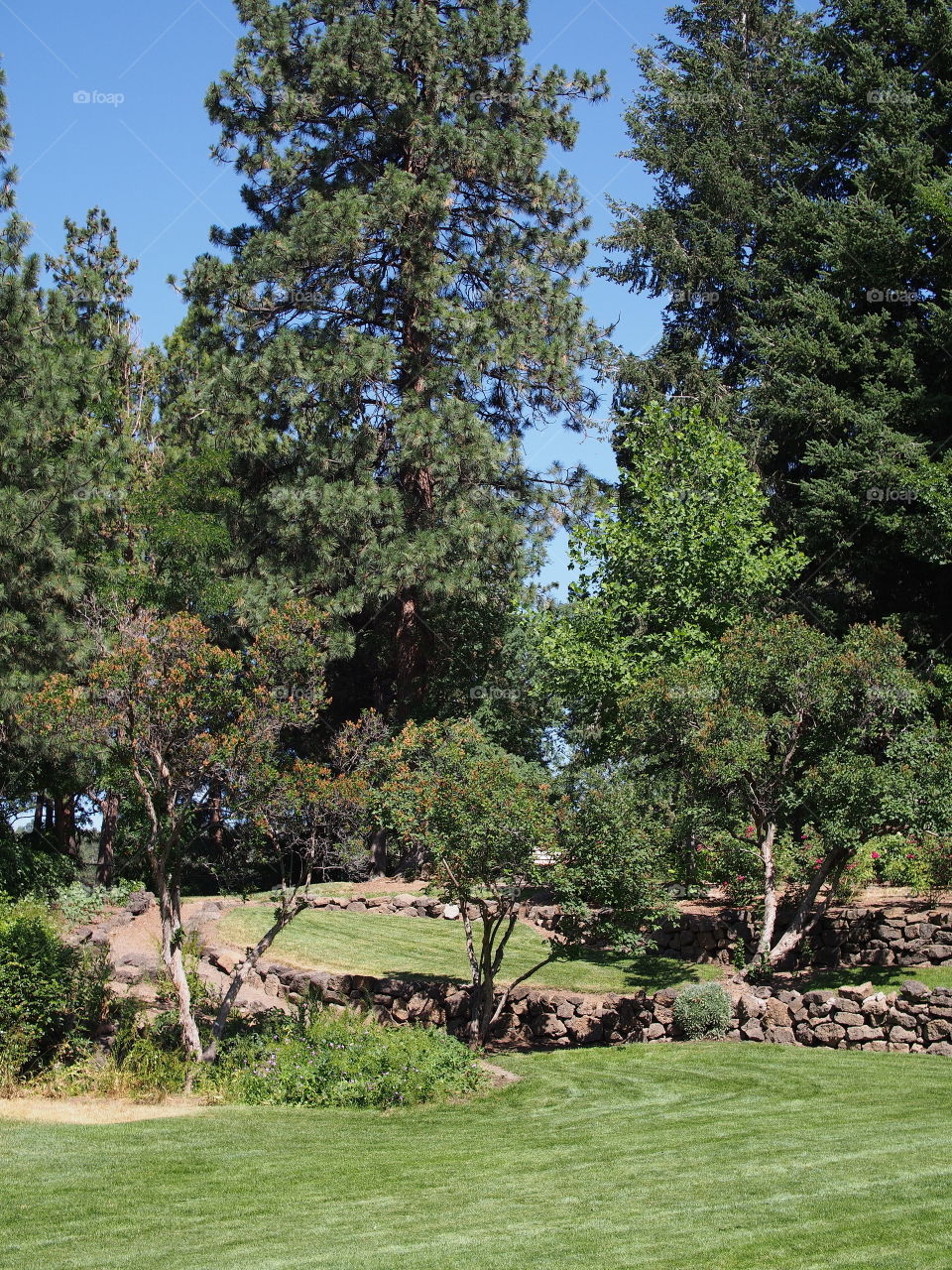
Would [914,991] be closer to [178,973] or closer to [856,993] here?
[856,993]

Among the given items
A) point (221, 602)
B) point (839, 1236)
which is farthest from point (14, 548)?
point (839, 1236)

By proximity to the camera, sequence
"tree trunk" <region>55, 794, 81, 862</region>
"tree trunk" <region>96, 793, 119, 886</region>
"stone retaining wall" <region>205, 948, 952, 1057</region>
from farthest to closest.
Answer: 1. "tree trunk" <region>55, 794, 81, 862</region>
2. "tree trunk" <region>96, 793, 119, 886</region>
3. "stone retaining wall" <region>205, 948, 952, 1057</region>

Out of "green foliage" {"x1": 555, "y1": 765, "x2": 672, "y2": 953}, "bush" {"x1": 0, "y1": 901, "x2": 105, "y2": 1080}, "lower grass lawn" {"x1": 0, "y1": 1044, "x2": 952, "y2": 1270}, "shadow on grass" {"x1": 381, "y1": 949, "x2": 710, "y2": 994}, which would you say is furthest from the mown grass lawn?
"bush" {"x1": 0, "y1": 901, "x2": 105, "y2": 1080}

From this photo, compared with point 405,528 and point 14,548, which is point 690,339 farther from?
point 14,548

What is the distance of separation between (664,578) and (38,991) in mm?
14413

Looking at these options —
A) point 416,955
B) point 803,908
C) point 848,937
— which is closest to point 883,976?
point 803,908

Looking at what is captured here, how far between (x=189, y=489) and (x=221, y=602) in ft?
10.4

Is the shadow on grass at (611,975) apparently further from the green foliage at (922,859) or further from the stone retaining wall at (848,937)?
the green foliage at (922,859)

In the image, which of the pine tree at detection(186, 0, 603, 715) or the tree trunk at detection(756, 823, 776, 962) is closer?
the tree trunk at detection(756, 823, 776, 962)

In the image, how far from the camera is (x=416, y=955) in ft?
68.0

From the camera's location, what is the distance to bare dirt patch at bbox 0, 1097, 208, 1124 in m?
11.5

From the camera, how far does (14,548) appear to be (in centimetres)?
1917

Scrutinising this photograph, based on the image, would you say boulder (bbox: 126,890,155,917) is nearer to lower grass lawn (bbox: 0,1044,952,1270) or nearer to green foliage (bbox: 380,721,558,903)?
green foliage (bbox: 380,721,558,903)

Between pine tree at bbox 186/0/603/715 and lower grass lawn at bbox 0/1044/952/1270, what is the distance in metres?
15.5
